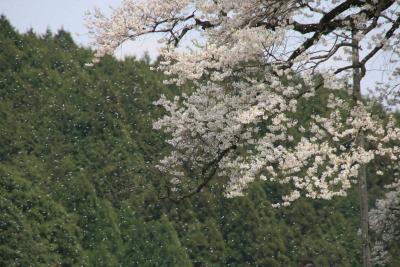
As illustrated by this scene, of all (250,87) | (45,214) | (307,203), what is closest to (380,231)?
(307,203)

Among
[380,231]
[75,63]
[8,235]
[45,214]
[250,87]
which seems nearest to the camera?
[250,87]

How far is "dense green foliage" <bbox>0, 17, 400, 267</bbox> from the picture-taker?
1848cm

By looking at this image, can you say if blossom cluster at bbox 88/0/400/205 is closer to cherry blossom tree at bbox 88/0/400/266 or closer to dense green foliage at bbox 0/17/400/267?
cherry blossom tree at bbox 88/0/400/266

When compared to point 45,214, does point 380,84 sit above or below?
below

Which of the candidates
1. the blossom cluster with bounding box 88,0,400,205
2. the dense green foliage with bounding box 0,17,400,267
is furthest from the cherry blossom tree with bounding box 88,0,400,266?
the dense green foliage with bounding box 0,17,400,267

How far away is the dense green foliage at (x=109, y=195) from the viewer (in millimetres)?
18484

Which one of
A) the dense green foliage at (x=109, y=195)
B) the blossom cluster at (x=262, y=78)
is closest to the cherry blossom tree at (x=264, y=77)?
the blossom cluster at (x=262, y=78)

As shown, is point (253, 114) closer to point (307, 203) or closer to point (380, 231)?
point (380, 231)

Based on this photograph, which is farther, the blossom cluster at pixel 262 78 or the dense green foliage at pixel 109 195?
the dense green foliage at pixel 109 195

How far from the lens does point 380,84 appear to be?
11492 mm

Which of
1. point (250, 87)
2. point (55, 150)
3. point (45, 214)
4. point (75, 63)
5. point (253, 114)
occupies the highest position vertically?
point (75, 63)

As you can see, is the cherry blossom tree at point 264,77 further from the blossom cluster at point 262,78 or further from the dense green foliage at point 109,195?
the dense green foliage at point 109,195

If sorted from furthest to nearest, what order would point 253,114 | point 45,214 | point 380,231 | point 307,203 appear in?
point 307,203 < point 380,231 < point 45,214 < point 253,114

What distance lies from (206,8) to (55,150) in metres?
11.6
